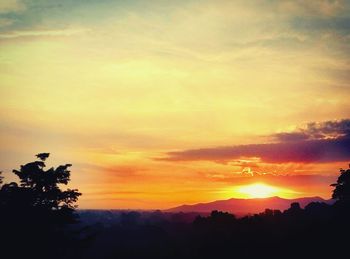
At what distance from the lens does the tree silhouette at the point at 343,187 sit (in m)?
60.8

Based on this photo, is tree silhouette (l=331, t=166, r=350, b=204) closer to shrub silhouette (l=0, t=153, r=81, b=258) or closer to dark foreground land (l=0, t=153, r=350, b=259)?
dark foreground land (l=0, t=153, r=350, b=259)

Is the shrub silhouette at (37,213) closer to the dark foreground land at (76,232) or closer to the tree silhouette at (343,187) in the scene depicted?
the dark foreground land at (76,232)

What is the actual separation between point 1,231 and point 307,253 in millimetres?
34102

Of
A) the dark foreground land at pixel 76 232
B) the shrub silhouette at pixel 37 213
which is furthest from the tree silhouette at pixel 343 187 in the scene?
the shrub silhouette at pixel 37 213

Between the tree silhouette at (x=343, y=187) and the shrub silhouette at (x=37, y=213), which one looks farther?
the tree silhouette at (x=343, y=187)

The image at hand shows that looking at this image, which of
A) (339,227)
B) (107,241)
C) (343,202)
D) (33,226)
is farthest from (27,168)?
(107,241)

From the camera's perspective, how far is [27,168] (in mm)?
32812

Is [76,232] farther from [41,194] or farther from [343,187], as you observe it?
[343,187]

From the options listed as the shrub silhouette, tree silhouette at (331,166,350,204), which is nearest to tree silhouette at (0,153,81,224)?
the shrub silhouette

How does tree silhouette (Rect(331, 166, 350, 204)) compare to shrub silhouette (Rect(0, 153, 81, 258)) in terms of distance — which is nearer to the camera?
shrub silhouette (Rect(0, 153, 81, 258))

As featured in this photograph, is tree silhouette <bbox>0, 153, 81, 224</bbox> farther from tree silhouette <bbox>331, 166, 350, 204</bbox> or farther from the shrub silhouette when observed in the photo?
tree silhouette <bbox>331, 166, 350, 204</bbox>

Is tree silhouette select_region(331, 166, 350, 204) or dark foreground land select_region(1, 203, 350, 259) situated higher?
tree silhouette select_region(331, 166, 350, 204)

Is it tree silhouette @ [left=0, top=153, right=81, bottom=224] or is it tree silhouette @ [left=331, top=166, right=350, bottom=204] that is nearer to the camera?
tree silhouette @ [left=0, top=153, right=81, bottom=224]

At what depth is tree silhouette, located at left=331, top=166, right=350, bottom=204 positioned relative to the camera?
6075 cm
